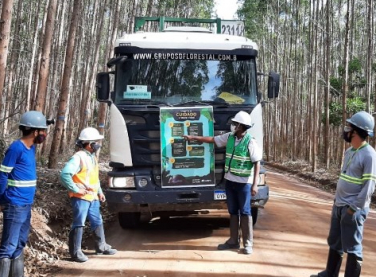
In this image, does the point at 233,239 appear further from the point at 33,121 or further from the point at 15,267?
the point at 33,121

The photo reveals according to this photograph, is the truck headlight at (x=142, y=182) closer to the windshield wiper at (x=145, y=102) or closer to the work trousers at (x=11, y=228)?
the windshield wiper at (x=145, y=102)

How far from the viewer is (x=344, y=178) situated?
4.52 meters

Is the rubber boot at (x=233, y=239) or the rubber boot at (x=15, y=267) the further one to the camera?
the rubber boot at (x=233, y=239)

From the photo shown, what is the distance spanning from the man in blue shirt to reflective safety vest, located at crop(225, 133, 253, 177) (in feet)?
8.63

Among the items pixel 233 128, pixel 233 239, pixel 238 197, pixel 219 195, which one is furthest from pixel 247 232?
pixel 233 128

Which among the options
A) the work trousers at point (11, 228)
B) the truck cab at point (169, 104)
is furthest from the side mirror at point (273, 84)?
the work trousers at point (11, 228)

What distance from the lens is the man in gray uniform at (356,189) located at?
4.29m

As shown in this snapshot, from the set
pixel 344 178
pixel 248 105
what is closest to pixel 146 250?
pixel 248 105

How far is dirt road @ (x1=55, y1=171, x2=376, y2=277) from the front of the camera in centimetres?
529

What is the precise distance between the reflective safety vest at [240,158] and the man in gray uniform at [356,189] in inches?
66.3

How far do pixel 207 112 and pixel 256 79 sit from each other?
1015 millimetres

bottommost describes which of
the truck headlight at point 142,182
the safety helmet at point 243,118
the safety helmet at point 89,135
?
the truck headlight at point 142,182

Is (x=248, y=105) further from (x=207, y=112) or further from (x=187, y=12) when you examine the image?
(x=187, y=12)

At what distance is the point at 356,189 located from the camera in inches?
173
